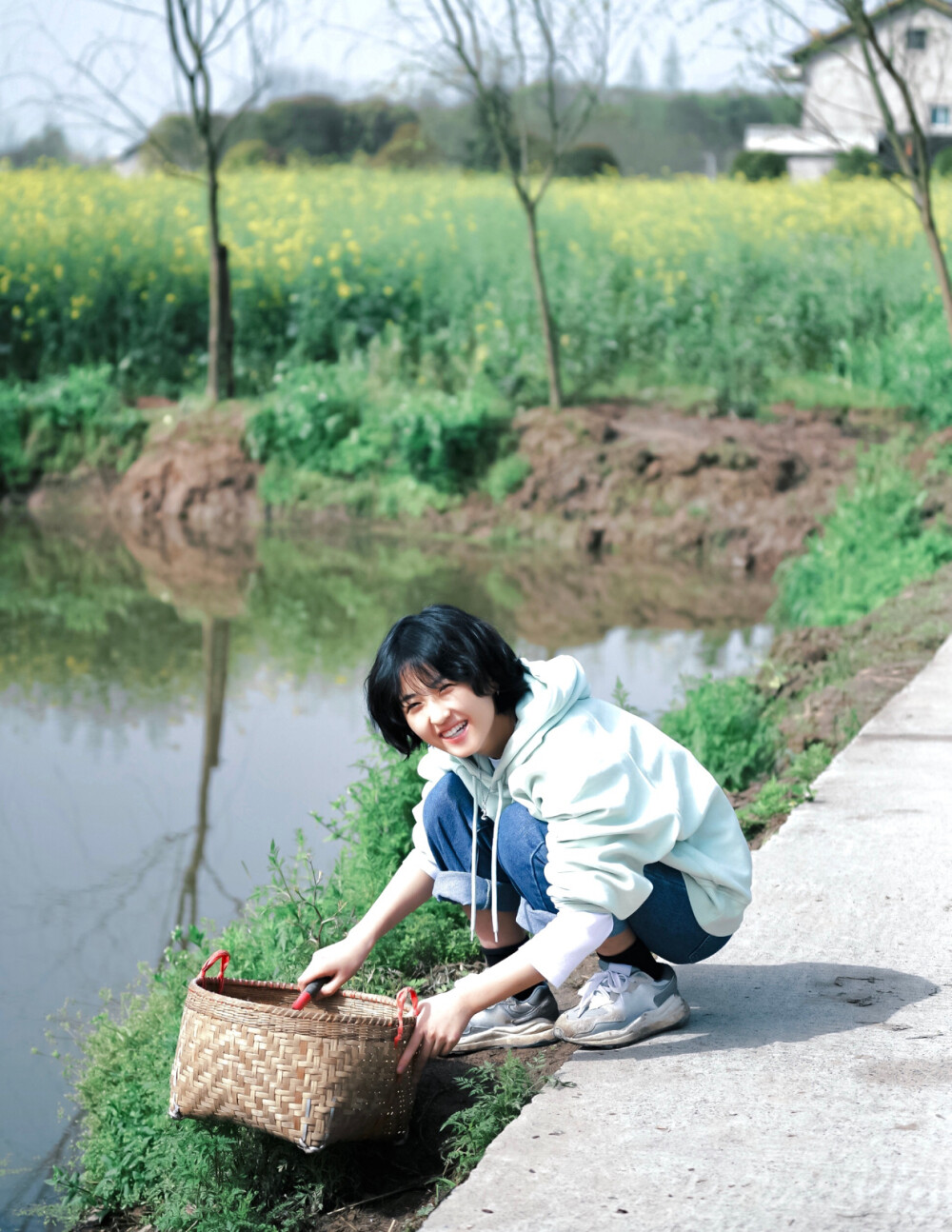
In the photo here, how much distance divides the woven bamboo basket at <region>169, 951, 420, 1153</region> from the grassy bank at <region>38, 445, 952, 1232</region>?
0.15m

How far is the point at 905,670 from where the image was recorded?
4.97 m

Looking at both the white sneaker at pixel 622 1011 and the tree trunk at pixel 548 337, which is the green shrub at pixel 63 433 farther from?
the white sneaker at pixel 622 1011

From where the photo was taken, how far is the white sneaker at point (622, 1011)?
2342 mm

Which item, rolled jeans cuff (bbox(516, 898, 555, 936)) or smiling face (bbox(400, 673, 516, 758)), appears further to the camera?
rolled jeans cuff (bbox(516, 898, 555, 936))

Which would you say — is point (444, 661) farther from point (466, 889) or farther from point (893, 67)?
point (893, 67)

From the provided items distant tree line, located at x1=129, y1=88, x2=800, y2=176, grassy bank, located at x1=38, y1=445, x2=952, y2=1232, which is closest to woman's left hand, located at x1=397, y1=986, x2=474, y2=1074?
grassy bank, located at x1=38, y1=445, x2=952, y2=1232

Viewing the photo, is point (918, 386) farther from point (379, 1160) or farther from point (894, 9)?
point (379, 1160)

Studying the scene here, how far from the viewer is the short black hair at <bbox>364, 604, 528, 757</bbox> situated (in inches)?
85.3

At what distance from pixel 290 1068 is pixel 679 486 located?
7874mm

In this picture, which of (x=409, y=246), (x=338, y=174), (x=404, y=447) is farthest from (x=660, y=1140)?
(x=338, y=174)

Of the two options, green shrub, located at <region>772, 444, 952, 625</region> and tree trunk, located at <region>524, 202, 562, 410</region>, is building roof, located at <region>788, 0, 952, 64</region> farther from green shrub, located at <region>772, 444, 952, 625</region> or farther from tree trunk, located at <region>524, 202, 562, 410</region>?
tree trunk, located at <region>524, 202, 562, 410</region>

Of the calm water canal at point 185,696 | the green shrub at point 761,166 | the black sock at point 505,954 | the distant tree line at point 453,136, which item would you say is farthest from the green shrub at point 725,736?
the green shrub at point 761,166

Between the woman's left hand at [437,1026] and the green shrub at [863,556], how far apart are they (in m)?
4.74

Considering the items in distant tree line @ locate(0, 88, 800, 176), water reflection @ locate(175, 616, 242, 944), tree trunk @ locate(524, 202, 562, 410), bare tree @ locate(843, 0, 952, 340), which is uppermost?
distant tree line @ locate(0, 88, 800, 176)
